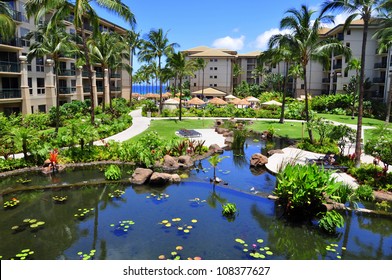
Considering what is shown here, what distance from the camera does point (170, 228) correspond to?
11.0 metres

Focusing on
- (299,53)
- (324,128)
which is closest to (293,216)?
(324,128)

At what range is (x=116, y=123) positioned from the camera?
101ft

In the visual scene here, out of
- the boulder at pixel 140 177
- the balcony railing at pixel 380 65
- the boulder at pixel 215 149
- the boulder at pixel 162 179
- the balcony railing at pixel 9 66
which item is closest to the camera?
the boulder at pixel 162 179

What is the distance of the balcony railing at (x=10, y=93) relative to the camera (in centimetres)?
3430

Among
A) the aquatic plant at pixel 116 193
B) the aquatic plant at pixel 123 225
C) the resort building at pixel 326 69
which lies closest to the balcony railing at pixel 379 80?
the resort building at pixel 326 69

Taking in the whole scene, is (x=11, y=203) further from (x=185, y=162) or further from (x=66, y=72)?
(x=66, y=72)

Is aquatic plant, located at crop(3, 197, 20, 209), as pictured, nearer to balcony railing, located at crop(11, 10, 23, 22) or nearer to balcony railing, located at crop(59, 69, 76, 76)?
balcony railing, located at crop(11, 10, 23, 22)

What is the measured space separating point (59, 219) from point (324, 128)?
17.9m

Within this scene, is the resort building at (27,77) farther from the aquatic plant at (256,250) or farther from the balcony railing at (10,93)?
the aquatic plant at (256,250)

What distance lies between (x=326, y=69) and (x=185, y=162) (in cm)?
1381

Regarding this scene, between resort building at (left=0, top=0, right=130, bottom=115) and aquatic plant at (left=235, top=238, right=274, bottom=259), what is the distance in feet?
104

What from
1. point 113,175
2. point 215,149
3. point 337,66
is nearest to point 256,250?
point 113,175

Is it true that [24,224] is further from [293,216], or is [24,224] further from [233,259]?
[293,216]

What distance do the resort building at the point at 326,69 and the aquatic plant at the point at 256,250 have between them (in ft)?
62.3
